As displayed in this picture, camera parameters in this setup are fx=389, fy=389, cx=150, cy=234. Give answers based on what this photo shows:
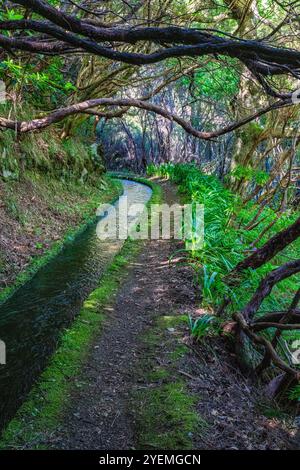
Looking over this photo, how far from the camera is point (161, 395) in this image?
364 cm

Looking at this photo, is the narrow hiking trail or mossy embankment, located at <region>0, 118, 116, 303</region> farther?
mossy embankment, located at <region>0, 118, 116, 303</region>

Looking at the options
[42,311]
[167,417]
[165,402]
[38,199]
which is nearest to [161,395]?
[165,402]

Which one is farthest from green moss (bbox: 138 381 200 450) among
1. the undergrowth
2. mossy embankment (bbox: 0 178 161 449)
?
the undergrowth

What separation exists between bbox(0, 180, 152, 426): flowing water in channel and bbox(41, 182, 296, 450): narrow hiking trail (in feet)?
2.02

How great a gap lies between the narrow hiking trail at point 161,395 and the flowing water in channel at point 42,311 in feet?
2.02

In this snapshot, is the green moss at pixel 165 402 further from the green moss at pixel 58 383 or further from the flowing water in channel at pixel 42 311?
the flowing water in channel at pixel 42 311

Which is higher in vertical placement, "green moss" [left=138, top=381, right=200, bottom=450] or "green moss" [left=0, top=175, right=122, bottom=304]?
"green moss" [left=0, top=175, right=122, bottom=304]

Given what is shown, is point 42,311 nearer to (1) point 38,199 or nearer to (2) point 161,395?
(2) point 161,395

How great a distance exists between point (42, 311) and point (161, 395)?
267cm

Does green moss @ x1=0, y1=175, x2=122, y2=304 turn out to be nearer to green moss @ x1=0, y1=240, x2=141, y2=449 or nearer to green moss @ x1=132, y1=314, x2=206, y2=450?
green moss @ x1=0, y1=240, x2=141, y2=449

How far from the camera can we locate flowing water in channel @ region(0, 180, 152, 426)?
4070mm

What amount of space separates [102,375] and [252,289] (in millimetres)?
2387
